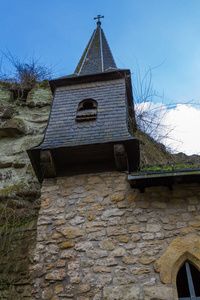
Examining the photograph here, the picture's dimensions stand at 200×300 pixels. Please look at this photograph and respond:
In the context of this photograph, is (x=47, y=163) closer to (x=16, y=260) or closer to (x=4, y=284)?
(x=16, y=260)

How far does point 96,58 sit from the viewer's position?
921 cm

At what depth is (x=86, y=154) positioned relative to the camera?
17.4ft

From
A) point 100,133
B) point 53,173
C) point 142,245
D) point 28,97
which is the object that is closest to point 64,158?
point 53,173

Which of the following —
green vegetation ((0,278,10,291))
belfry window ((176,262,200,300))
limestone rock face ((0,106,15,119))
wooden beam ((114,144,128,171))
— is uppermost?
limestone rock face ((0,106,15,119))

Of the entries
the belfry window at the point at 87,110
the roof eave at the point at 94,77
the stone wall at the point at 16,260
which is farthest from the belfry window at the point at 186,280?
the roof eave at the point at 94,77

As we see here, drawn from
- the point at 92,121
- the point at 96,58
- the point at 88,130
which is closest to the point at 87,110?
the point at 92,121

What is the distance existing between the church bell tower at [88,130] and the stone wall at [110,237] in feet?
1.20

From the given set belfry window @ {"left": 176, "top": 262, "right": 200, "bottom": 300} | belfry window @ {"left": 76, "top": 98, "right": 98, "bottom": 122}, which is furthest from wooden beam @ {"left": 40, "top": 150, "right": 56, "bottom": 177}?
belfry window @ {"left": 176, "top": 262, "right": 200, "bottom": 300}

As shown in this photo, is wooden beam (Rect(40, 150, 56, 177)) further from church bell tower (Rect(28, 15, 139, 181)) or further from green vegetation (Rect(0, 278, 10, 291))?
green vegetation (Rect(0, 278, 10, 291))

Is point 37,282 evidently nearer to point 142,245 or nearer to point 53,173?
point 142,245

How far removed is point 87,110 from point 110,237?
2888 mm

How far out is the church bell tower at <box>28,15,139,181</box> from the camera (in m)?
5.20

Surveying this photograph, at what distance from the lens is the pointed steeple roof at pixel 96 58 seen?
8.41 metres

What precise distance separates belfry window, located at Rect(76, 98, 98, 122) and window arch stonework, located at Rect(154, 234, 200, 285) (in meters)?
2.97
